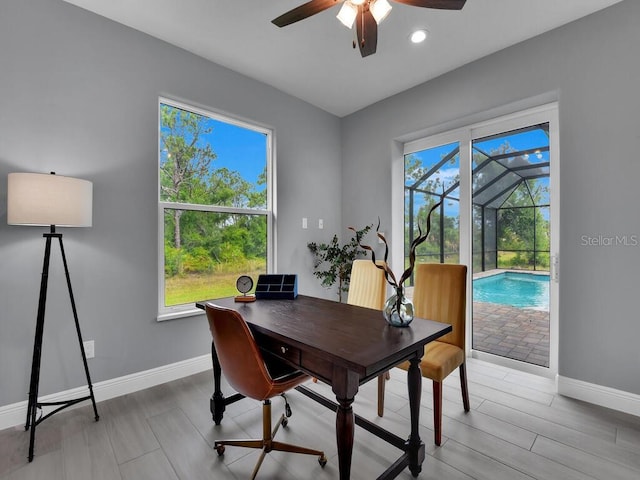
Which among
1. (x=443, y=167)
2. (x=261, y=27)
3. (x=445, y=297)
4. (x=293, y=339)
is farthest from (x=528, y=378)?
(x=261, y=27)

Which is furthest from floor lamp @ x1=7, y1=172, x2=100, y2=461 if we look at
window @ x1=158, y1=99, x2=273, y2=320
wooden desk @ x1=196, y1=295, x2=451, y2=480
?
wooden desk @ x1=196, y1=295, x2=451, y2=480

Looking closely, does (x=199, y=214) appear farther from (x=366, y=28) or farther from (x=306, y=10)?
(x=366, y=28)

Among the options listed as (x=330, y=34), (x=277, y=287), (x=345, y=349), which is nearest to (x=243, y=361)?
(x=345, y=349)

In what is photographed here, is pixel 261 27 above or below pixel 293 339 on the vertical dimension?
above

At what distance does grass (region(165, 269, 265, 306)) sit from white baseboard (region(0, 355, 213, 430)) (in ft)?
1.78

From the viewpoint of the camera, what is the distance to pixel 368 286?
8.44ft

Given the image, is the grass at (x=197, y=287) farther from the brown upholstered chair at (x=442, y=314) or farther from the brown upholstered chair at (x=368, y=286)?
the brown upholstered chair at (x=442, y=314)

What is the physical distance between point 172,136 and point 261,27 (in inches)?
46.6

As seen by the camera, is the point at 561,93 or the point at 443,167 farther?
the point at 443,167

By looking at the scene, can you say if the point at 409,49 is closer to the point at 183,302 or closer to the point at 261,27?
the point at 261,27

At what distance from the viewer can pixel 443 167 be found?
3383mm

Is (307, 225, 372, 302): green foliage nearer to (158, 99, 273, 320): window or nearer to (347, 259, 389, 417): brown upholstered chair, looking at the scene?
(158, 99, 273, 320): window

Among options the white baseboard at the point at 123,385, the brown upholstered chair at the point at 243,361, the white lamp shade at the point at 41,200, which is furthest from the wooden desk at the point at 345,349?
the white lamp shade at the point at 41,200

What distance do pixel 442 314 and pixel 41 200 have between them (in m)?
2.58
